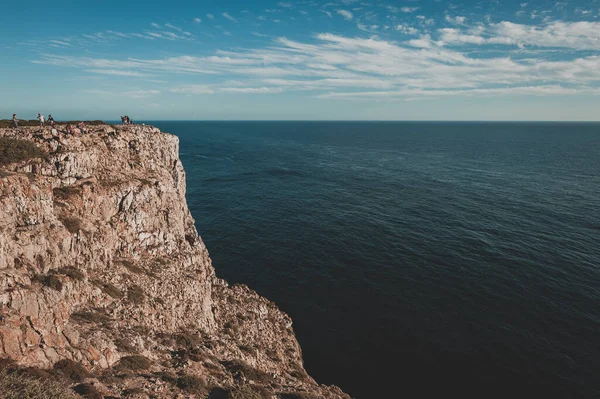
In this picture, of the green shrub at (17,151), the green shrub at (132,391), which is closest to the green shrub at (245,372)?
the green shrub at (132,391)

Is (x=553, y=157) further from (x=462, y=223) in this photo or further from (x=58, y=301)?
(x=58, y=301)

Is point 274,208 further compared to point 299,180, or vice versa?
point 299,180

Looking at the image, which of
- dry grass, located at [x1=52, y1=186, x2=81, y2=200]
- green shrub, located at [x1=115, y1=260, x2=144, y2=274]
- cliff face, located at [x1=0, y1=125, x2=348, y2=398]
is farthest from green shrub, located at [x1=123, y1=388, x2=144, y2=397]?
dry grass, located at [x1=52, y1=186, x2=81, y2=200]

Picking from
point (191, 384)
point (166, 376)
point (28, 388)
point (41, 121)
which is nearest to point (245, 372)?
point (191, 384)

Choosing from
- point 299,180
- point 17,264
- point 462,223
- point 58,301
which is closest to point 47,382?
point 58,301

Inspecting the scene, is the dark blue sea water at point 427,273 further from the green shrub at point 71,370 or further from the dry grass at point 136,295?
the green shrub at point 71,370

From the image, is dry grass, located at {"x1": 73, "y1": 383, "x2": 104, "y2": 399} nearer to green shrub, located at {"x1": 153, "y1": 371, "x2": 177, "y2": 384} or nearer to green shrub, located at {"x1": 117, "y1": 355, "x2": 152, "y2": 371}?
green shrub, located at {"x1": 117, "y1": 355, "x2": 152, "y2": 371}
